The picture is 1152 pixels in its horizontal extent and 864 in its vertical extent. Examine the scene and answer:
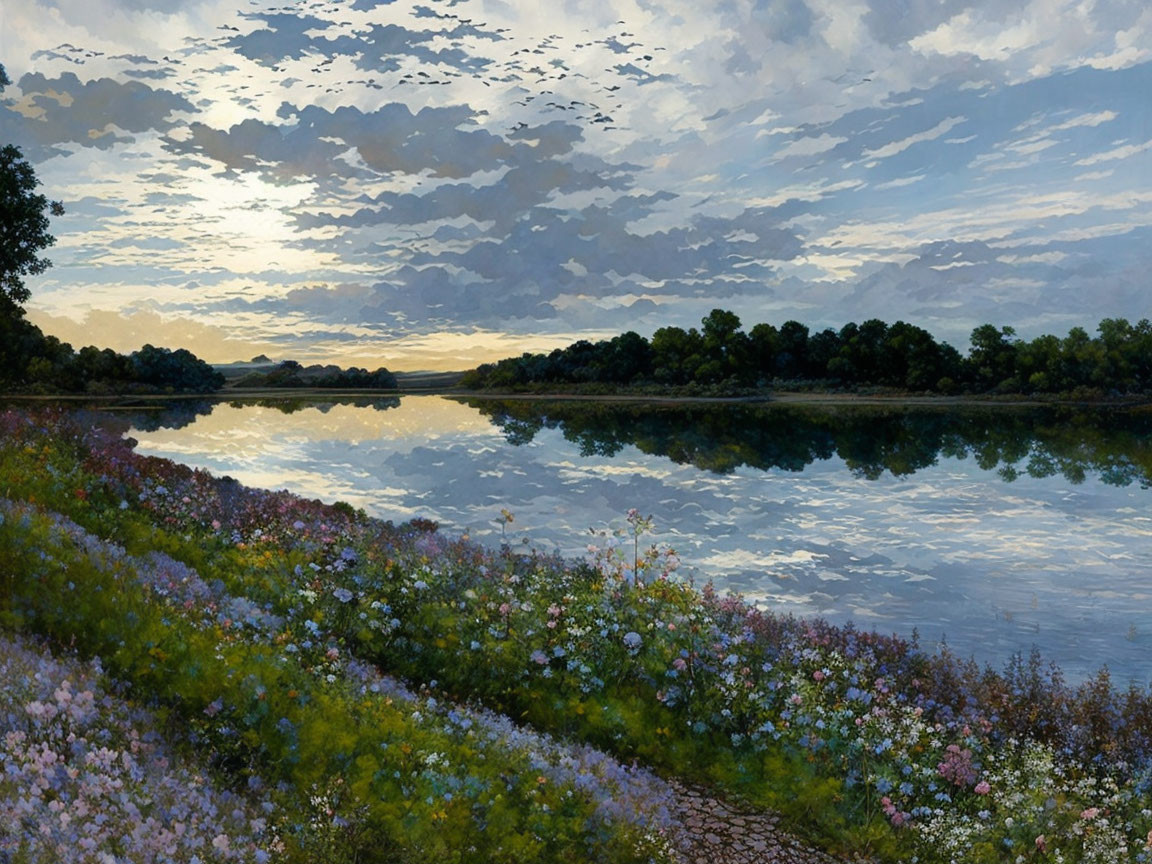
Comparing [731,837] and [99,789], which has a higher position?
[99,789]

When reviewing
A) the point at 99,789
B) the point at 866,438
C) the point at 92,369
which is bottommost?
the point at 99,789

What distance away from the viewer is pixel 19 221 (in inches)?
1430

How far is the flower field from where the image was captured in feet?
20.1

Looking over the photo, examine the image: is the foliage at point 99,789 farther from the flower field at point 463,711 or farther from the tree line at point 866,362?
the tree line at point 866,362

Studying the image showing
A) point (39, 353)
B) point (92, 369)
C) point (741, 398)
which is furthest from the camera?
point (741, 398)

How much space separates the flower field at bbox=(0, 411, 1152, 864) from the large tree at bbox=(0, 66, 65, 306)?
2716 centimetres

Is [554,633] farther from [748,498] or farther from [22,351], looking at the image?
[22,351]

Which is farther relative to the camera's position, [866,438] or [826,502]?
[866,438]

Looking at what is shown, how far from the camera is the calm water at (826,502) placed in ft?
49.3

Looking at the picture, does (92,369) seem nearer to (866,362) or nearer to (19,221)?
(19,221)

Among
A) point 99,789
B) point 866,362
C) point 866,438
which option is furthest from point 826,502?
point 866,362

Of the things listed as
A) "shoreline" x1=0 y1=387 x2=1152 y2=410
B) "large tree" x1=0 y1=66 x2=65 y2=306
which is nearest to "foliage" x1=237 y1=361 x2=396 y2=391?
"shoreline" x1=0 y1=387 x2=1152 y2=410

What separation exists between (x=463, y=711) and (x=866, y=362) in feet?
389

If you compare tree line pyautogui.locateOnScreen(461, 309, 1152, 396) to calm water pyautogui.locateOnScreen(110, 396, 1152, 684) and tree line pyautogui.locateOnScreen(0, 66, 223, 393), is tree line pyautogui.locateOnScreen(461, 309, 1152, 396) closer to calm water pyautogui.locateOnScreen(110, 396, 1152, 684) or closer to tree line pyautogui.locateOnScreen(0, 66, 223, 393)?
tree line pyautogui.locateOnScreen(0, 66, 223, 393)
